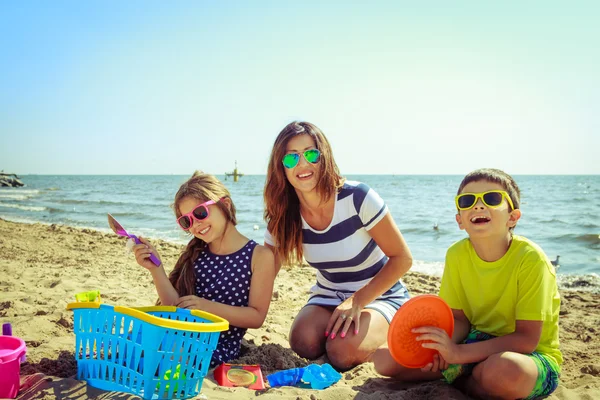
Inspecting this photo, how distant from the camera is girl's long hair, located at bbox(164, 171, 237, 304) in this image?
2.96 meters

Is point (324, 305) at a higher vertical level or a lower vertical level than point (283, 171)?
lower

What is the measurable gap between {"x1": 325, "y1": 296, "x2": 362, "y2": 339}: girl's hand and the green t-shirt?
0.54 meters

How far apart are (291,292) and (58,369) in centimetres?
297

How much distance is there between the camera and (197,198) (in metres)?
2.96

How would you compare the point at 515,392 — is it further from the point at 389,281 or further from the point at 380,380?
the point at 389,281

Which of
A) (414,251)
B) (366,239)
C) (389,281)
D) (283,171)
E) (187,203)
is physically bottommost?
(414,251)

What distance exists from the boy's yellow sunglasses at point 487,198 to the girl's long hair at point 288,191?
3.13ft

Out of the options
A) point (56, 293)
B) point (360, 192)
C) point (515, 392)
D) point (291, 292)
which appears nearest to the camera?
point (515, 392)

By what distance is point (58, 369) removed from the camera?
102 inches

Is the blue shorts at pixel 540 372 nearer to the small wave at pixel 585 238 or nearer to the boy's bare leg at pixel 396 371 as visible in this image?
the boy's bare leg at pixel 396 371

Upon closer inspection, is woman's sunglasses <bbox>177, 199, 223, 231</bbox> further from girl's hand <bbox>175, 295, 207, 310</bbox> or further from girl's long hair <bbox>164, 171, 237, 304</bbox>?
girl's hand <bbox>175, 295, 207, 310</bbox>

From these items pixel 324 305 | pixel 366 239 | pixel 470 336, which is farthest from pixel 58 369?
pixel 470 336

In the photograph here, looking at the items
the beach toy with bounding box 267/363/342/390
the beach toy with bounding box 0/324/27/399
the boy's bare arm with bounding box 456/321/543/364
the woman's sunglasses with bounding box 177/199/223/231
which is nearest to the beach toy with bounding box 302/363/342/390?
the beach toy with bounding box 267/363/342/390

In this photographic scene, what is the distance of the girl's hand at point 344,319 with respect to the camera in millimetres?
2891
